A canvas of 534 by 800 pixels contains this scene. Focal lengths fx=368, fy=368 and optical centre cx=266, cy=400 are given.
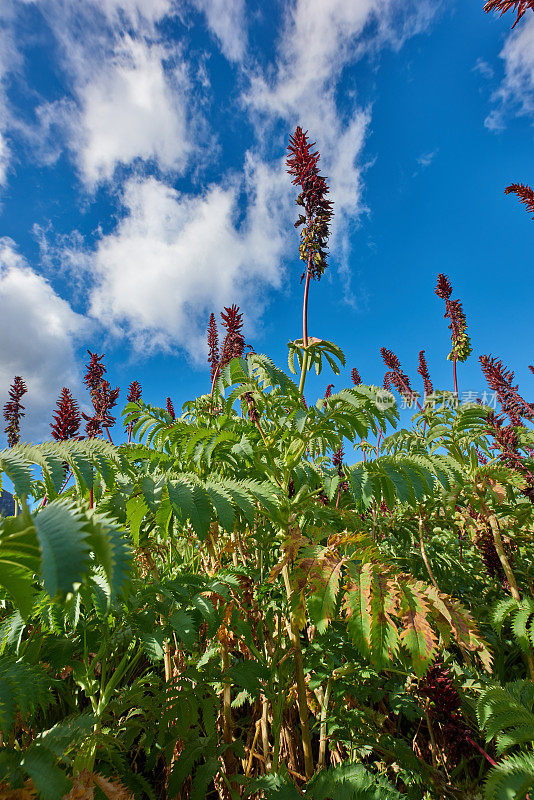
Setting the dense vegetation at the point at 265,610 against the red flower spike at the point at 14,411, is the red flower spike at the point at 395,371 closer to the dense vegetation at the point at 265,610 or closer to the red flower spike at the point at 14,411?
the dense vegetation at the point at 265,610

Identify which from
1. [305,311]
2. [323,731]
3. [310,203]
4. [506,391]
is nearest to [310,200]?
[310,203]

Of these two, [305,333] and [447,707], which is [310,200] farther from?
[447,707]

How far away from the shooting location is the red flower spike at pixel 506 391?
311 centimetres

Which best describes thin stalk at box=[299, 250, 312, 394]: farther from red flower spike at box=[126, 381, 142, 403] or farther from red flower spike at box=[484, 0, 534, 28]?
red flower spike at box=[126, 381, 142, 403]

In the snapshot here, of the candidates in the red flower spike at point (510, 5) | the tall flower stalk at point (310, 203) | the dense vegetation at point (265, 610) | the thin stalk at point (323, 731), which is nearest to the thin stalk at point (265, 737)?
the dense vegetation at point (265, 610)

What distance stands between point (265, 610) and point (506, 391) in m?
2.68

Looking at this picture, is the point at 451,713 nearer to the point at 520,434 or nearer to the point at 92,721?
the point at 92,721

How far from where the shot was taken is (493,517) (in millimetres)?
2361

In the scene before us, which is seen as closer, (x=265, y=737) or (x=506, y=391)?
(x=265, y=737)

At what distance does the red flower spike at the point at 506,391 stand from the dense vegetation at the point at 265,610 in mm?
277

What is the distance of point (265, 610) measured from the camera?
6.76 feet

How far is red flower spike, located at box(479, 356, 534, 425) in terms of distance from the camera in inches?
122

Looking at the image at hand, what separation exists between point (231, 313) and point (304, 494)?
1569mm

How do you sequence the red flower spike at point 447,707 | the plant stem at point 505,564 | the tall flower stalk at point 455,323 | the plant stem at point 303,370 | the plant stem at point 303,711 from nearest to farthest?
1. the plant stem at point 303,711
2. the red flower spike at point 447,707
3. the plant stem at point 303,370
4. the plant stem at point 505,564
5. the tall flower stalk at point 455,323
